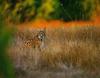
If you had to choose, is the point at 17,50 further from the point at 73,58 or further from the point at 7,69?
the point at 7,69

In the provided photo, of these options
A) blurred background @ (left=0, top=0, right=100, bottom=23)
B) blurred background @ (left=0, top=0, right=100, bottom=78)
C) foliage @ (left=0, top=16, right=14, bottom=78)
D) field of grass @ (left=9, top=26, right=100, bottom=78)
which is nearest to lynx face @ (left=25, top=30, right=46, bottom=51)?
field of grass @ (left=9, top=26, right=100, bottom=78)

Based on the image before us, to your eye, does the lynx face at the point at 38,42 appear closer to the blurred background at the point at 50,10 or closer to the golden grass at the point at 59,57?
the golden grass at the point at 59,57

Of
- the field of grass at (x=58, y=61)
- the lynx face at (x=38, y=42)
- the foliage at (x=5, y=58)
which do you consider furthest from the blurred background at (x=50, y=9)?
the foliage at (x=5, y=58)

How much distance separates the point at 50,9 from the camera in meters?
13.3

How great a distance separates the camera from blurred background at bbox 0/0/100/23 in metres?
13.1

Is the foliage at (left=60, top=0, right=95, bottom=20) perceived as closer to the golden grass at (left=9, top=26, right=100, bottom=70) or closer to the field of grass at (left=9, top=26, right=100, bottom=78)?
the field of grass at (left=9, top=26, right=100, bottom=78)

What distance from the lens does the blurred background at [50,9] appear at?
13139 mm

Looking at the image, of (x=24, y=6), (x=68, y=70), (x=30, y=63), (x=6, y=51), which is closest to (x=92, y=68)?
(x=68, y=70)

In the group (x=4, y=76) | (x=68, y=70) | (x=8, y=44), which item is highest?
(x=8, y=44)

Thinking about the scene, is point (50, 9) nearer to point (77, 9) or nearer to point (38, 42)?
point (77, 9)

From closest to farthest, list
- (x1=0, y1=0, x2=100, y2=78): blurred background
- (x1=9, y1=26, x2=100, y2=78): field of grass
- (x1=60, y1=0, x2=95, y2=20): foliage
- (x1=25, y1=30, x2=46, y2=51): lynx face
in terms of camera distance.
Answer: (x1=9, y1=26, x2=100, y2=78): field of grass → (x1=25, y1=30, x2=46, y2=51): lynx face → (x1=0, y1=0, x2=100, y2=78): blurred background → (x1=60, y1=0, x2=95, y2=20): foliage

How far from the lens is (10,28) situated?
1870 millimetres

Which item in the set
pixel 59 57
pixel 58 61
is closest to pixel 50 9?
pixel 59 57

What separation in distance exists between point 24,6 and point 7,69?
11604mm
